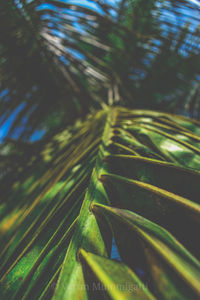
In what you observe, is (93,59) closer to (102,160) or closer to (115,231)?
(102,160)

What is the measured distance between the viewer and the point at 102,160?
1.56ft

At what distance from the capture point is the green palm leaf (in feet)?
0.71

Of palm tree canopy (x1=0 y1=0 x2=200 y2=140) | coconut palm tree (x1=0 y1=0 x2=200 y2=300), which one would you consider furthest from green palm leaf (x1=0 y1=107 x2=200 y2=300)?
palm tree canopy (x1=0 y1=0 x2=200 y2=140)

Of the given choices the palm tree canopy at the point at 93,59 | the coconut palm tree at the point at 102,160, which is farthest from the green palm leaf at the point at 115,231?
the palm tree canopy at the point at 93,59

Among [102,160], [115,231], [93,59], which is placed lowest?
[115,231]

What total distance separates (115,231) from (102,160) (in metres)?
0.21

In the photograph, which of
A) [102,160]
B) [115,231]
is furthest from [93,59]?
[115,231]

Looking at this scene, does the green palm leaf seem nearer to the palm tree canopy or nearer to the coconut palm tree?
the coconut palm tree

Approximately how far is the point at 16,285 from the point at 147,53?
1295mm

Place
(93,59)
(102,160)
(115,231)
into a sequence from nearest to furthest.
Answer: (115,231) → (102,160) → (93,59)

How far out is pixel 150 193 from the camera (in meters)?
0.33

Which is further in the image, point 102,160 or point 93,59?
point 93,59

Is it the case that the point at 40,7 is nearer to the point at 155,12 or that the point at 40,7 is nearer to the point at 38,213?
the point at 155,12

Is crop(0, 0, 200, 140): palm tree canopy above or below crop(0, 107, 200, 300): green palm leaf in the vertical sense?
above
